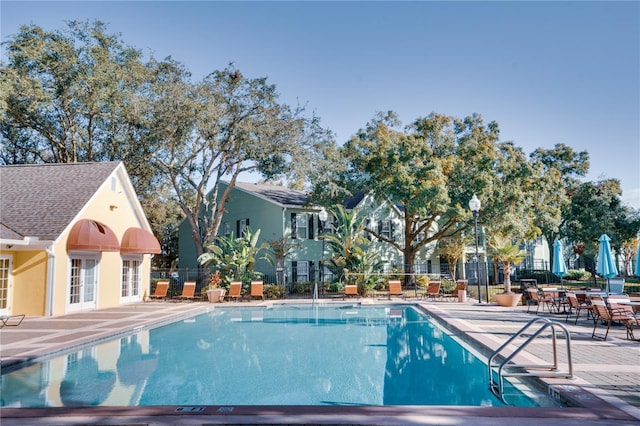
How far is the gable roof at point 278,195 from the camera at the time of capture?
3141 cm

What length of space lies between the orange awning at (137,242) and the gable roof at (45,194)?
10.3 feet

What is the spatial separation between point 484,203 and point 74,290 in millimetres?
22998

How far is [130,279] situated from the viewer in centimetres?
2314

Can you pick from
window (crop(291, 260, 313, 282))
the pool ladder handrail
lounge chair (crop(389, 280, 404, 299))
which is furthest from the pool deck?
window (crop(291, 260, 313, 282))

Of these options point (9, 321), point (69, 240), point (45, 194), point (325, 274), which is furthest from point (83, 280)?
point (325, 274)

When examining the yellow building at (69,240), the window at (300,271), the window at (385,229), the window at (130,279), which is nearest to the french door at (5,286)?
the yellow building at (69,240)

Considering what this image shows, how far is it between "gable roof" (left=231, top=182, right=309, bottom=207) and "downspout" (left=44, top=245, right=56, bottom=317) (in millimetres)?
15773

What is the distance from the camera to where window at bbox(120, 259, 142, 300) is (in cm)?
2273

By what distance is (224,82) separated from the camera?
94.7 ft

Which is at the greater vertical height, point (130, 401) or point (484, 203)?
point (484, 203)

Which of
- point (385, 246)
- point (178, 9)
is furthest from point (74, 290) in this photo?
point (385, 246)

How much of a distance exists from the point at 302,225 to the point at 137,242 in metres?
12.8

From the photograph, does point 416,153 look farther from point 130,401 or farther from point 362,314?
point 130,401

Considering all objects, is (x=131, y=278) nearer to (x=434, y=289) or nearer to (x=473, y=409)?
(x=434, y=289)
